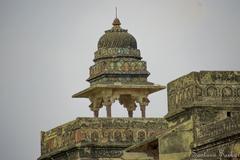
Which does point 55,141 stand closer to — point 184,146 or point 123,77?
point 123,77

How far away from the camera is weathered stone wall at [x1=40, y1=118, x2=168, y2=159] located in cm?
3161

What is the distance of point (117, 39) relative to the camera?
1367 inches

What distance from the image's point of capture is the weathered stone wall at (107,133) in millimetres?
31609

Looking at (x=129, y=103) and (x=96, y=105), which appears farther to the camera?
(x=129, y=103)

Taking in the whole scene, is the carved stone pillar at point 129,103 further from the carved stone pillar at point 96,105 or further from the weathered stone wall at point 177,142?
the weathered stone wall at point 177,142

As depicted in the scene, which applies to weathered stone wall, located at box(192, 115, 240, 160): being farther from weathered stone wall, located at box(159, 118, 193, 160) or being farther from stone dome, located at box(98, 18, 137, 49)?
stone dome, located at box(98, 18, 137, 49)

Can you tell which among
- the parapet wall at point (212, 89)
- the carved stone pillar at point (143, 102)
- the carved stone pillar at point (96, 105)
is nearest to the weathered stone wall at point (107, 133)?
the carved stone pillar at point (143, 102)

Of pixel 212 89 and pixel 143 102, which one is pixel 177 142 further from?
pixel 143 102

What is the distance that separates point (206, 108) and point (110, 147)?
9299 mm

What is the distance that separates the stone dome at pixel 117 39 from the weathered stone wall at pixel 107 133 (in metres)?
3.42

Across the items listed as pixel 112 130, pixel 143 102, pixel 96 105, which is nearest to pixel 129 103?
pixel 143 102

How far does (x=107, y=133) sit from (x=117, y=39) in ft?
13.4

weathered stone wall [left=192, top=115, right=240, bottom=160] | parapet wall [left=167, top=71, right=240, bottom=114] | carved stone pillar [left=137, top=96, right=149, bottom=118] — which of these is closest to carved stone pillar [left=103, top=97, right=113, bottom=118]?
carved stone pillar [left=137, top=96, right=149, bottom=118]

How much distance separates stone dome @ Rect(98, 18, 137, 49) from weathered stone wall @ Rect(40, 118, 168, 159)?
135 inches
